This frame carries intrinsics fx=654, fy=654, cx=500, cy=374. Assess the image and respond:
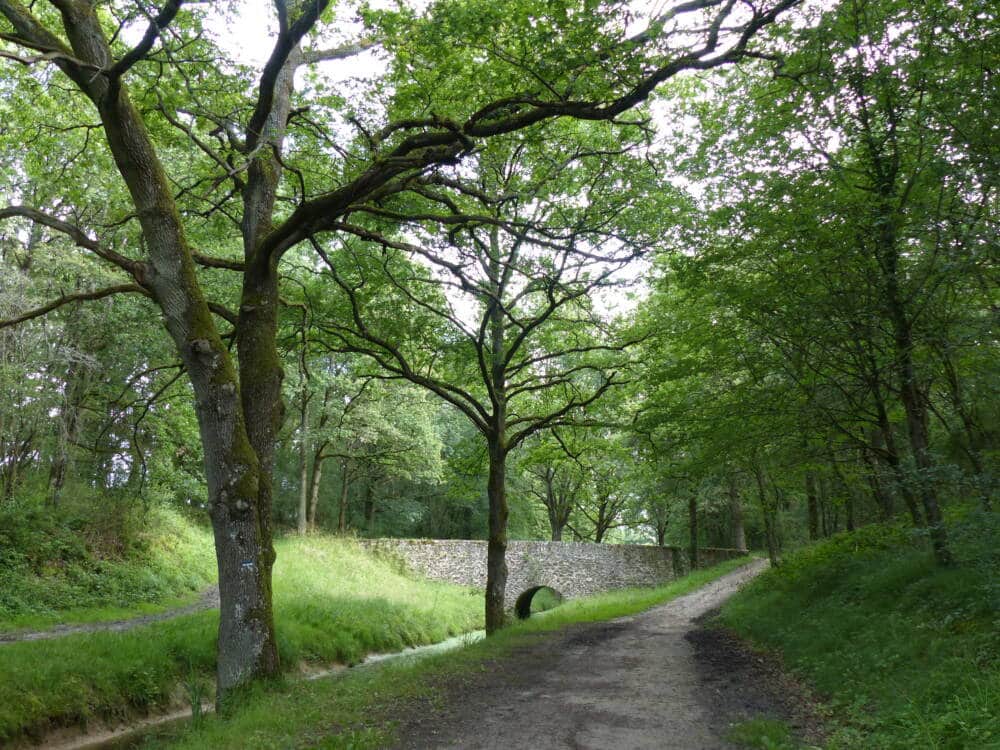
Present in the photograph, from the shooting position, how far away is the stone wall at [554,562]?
918 inches

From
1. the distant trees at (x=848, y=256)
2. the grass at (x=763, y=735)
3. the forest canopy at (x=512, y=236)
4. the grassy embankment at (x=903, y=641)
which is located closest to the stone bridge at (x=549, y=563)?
the forest canopy at (x=512, y=236)

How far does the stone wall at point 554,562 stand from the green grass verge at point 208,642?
223cm

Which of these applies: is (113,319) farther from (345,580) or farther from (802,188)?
(802,188)

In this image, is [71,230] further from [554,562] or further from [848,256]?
[554,562]

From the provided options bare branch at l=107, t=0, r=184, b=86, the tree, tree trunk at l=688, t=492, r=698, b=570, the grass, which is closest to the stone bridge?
tree trunk at l=688, t=492, r=698, b=570

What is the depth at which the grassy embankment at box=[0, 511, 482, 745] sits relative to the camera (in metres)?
8.05

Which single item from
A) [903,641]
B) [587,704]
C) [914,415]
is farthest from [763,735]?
[914,415]

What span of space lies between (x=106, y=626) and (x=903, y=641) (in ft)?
39.5

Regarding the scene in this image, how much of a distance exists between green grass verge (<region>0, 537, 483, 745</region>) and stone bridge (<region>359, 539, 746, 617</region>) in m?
2.28

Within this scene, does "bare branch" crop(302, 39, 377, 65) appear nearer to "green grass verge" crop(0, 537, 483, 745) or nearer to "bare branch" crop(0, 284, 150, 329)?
"bare branch" crop(0, 284, 150, 329)

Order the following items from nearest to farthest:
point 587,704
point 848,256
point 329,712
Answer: point 329,712, point 587,704, point 848,256

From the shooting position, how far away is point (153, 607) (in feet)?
44.8

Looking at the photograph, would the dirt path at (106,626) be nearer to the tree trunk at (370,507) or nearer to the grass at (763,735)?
the grass at (763,735)

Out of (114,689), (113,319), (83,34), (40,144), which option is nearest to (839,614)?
(114,689)
